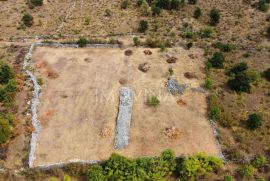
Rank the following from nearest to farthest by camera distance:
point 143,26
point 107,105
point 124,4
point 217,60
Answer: point 107,105
point 217,60
point 143,26
point 124,4

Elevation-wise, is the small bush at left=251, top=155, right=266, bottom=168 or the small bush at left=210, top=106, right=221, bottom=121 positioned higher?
the small bush at left=210, top=106, right=221, bottom=121

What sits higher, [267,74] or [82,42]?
[267,74]

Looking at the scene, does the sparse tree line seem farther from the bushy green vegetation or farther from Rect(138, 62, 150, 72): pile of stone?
Rect(138, 62, 150, 72): pile of stone

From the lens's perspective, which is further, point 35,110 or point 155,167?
point 35,110

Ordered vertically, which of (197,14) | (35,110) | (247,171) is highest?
(197,14)

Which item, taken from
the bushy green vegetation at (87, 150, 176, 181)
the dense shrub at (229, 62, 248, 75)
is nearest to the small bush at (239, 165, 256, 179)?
the bushy green vegetation at (87, 150, 176, 181)

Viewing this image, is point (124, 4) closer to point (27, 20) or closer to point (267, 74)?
point (27, 20)

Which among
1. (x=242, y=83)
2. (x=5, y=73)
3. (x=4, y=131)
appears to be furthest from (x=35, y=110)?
(x=242, y=83)
